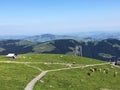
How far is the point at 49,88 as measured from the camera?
80.2 metres

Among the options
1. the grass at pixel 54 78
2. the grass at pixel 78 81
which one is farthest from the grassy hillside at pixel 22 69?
the grass at pixel 78 81

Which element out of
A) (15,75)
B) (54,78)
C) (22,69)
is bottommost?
(54,78)

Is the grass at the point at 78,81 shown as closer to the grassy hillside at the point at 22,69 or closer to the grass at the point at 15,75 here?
the grass at the point at 15,75

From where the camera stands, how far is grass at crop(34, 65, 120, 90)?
84613 mm

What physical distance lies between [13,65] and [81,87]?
3753 centimetres

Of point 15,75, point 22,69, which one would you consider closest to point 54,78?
point 15,75

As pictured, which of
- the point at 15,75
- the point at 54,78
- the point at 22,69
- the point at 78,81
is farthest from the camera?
the point at 22,69

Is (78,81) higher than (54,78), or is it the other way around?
(54,78)

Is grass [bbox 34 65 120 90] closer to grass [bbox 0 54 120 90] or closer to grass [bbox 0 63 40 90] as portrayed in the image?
grass [bbox 0 54 120 90]

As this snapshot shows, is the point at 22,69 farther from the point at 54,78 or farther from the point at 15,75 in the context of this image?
the point at 54,78

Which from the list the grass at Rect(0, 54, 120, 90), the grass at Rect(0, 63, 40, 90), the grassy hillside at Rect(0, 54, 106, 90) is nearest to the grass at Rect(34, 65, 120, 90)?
the grass at Rect(0, 54, 120, 90)

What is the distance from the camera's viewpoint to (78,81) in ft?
321

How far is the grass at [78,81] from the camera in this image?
84613mm

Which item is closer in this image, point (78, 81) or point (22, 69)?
point (78, 81)
